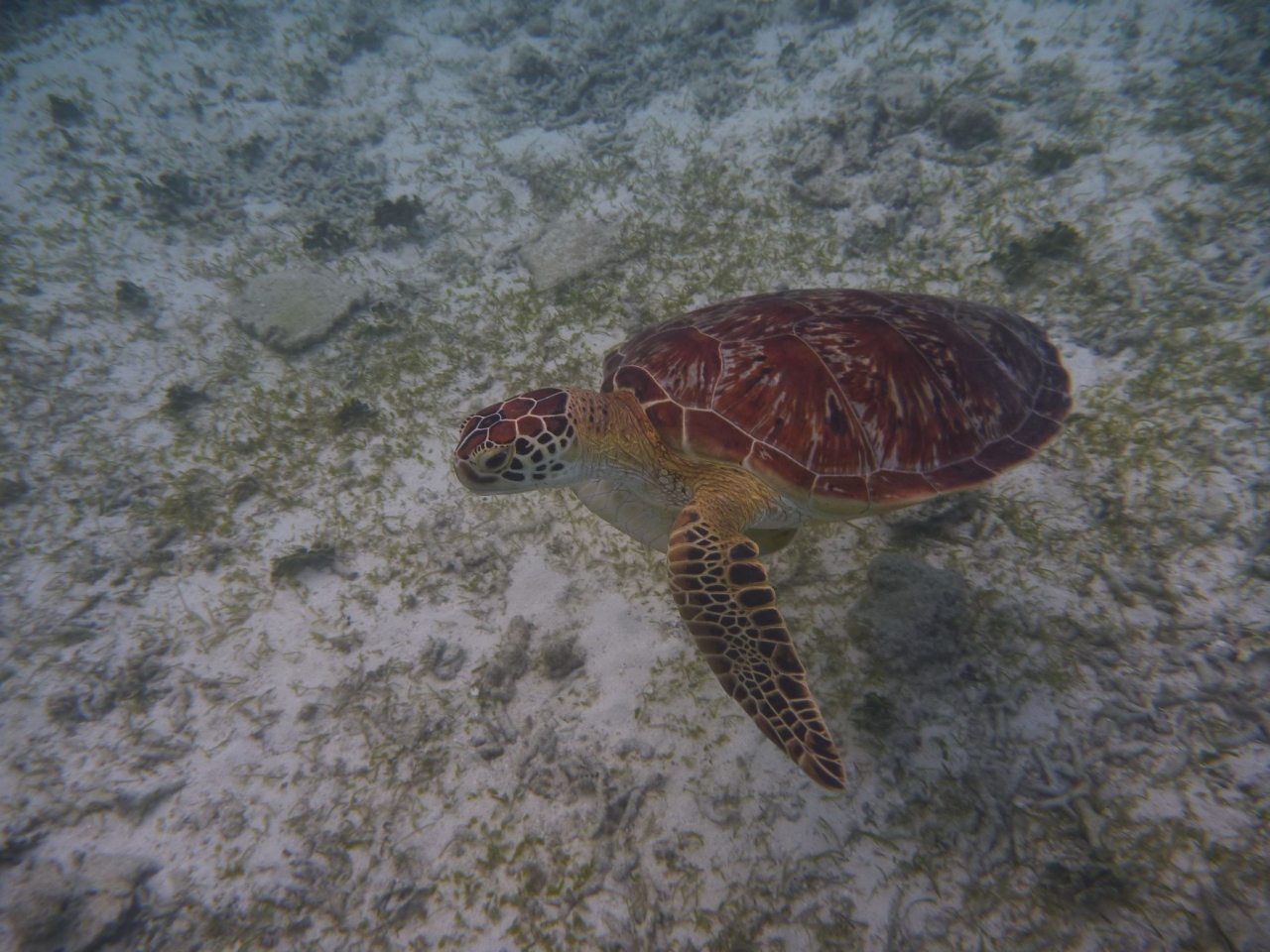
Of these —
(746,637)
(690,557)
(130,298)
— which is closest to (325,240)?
(130,298)

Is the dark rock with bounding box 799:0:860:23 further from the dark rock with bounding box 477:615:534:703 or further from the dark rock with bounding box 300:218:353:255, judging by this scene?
the dark rock with bounding box 477:615:534:703

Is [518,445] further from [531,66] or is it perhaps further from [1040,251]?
[531,66]

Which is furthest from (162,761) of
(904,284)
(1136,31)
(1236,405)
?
(1136,31)

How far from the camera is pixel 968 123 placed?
4.93m

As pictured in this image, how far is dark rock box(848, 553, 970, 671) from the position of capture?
2340 mm

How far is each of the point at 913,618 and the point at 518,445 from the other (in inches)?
76.0

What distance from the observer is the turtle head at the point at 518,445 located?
2.05m

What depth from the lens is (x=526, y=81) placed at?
7207 millimetres

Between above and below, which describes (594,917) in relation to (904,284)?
below

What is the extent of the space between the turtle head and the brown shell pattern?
0.44 metres

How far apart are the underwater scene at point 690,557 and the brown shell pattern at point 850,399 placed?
0.02 m

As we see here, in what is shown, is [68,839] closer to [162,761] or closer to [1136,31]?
[162,761]

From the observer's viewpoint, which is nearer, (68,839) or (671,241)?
(68,839)

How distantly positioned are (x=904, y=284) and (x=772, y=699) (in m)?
3.59
